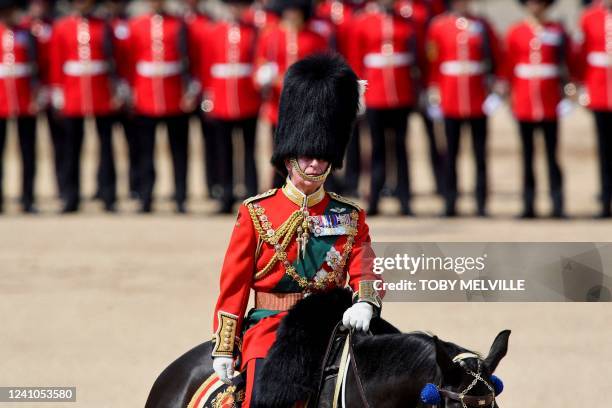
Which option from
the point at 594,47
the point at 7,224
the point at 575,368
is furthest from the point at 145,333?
the point at 594,47

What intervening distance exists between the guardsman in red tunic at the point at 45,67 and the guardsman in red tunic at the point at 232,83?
1172 mm

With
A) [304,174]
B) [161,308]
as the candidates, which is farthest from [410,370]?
[161,308]

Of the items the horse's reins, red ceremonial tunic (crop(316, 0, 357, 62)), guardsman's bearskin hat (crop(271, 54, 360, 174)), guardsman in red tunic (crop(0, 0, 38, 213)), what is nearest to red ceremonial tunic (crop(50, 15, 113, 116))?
guardsman in red tunic (crop(0, 0, 38, 213))

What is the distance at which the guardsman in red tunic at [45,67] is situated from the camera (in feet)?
34.7

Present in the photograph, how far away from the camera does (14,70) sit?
10391 millimetres

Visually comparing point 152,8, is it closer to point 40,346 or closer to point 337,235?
point 40,346

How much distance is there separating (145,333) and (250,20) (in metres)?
4.45

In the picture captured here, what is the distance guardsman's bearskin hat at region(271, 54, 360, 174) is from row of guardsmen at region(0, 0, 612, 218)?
567cm

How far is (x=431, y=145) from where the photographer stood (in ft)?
36.8

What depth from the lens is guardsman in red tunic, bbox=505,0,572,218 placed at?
31.6 ft

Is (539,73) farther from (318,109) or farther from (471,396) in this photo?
(471,396)

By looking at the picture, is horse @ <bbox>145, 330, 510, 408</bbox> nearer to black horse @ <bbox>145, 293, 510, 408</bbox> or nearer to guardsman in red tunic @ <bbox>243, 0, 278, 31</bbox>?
black horse @ <bbox>145, 293, 510, 408</bbox>

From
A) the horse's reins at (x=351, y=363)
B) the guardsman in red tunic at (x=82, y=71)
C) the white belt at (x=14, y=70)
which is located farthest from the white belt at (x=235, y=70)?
the horse's reins at (x=351, y=363)

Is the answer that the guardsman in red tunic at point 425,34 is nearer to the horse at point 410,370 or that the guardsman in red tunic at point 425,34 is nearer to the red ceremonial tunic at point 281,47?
the red ceremonial tunic at point 281,47
